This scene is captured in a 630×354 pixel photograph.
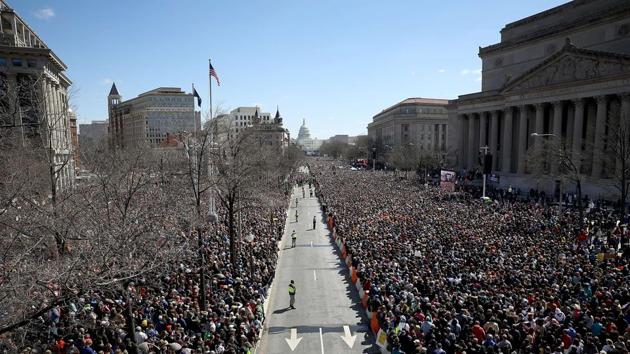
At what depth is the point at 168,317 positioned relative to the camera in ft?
45.7

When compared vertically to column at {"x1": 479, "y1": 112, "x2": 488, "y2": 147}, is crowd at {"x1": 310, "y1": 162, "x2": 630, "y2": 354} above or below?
below

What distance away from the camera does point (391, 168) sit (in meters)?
104

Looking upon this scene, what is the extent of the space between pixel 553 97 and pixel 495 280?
4308cm

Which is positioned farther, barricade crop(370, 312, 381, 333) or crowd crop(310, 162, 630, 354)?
barricade crop(370, 312, 381, 333)

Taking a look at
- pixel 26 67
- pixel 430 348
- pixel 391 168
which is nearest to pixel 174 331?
pixel 430 348

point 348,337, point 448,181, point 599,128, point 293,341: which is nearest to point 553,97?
point 599,128

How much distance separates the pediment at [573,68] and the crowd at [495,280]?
2190cm

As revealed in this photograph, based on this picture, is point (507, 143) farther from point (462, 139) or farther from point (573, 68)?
point (573, 68)

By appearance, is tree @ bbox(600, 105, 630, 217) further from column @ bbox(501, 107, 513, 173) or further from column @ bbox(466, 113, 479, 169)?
column @ bbox(466, 113, 479, 169)

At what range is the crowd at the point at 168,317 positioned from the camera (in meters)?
11.8

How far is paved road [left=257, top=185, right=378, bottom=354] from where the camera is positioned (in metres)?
14.8

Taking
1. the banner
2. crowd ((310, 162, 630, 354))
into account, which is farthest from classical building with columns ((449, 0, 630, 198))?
crowd ((310, 162, 630, 354))

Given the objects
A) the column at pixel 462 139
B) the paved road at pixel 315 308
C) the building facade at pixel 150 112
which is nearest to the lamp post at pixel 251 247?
the paved road at pixel 315 308

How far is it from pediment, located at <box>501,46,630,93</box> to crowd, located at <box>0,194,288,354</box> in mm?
43295
